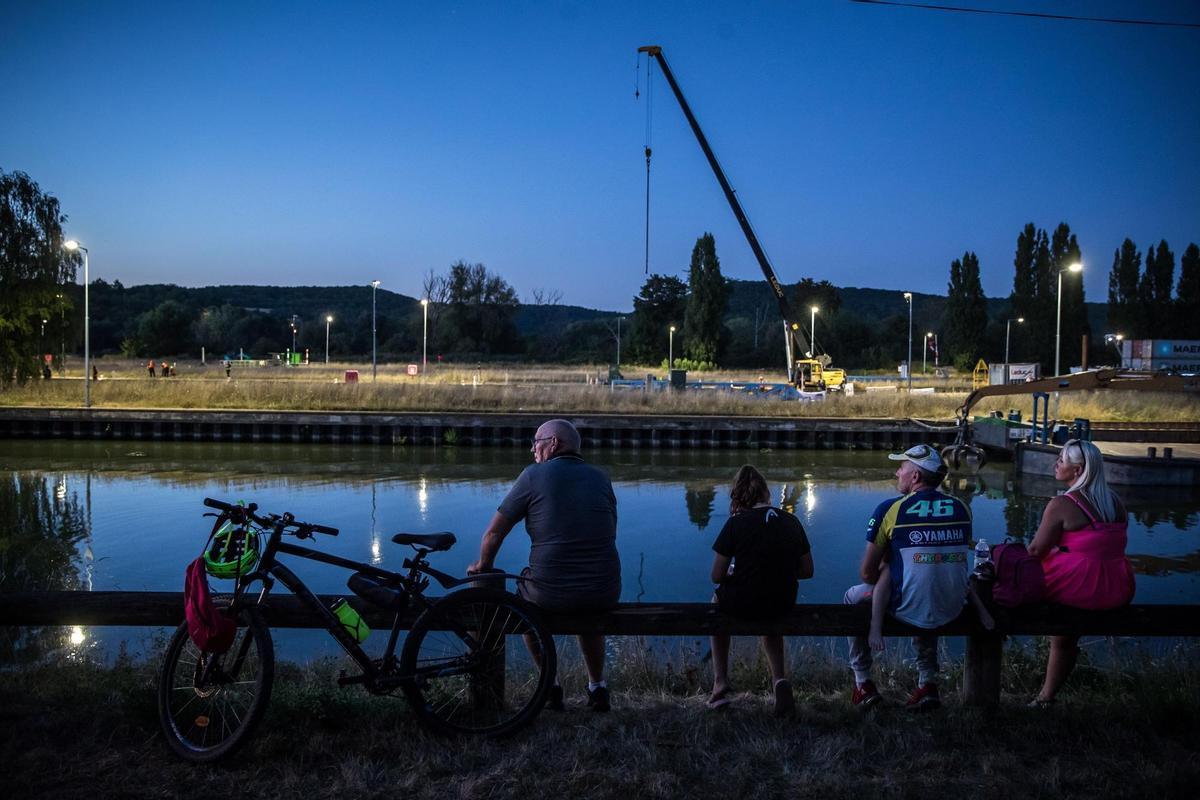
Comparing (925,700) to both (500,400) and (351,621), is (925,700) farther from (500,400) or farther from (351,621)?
(500,400)

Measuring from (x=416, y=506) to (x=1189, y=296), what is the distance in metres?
73.9

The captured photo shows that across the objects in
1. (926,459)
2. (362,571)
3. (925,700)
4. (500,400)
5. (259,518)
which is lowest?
(500,400)

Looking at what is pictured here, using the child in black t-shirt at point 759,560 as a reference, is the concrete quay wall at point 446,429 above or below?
below

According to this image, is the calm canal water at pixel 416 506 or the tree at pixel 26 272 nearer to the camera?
the calm canal water at pixel 416 506

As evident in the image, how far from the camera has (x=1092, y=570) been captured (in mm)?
4918

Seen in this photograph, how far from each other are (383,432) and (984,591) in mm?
31300

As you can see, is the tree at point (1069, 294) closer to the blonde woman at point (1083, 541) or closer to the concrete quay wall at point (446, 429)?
the concrete quay wall at point (446, 429)

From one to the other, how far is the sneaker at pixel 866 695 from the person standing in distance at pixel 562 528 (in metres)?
1.42

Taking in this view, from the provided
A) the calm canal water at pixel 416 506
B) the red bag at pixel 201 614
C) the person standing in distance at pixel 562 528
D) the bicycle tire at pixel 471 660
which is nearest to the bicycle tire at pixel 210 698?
the red bag at pixel 201 614

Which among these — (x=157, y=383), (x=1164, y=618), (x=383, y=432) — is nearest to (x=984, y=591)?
(x=1164, y=618)

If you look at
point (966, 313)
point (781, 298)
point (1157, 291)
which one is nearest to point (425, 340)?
point (781, 298)

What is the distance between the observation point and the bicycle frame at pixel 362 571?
4.27 meters

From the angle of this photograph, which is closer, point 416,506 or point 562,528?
point 562,528

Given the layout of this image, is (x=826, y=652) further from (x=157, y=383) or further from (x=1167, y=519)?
(x=157, y=383)
